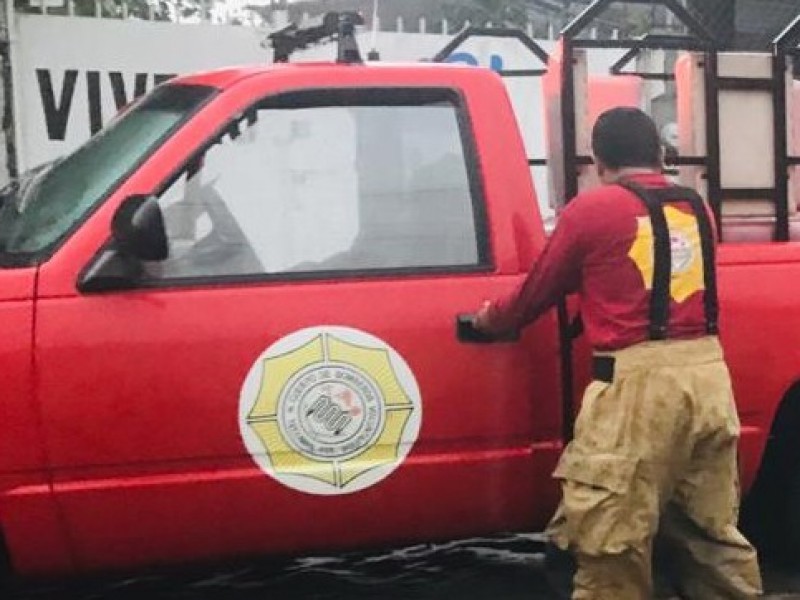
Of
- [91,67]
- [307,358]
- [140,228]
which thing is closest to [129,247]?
[140,228]

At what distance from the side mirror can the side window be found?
10 cm

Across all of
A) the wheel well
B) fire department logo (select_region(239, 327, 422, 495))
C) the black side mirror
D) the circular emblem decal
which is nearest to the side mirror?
the black side mirror

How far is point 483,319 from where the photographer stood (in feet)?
13.0

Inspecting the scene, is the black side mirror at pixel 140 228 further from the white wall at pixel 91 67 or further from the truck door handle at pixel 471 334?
the white wall at pixel 91 67

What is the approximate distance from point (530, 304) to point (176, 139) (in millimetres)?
1145

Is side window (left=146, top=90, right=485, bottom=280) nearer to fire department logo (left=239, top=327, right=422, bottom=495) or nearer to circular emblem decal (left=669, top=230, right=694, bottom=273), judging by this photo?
fire department logo (left=239, top=327, right=422, bottom=495)

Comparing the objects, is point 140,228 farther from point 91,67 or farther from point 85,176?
point 91,67

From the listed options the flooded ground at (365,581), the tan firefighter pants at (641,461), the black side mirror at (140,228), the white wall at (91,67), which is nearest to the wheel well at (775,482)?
the flooded ground at (365,581)

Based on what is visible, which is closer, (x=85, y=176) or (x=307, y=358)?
(x=307, y=358)

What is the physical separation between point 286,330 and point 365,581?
1544 millimetres

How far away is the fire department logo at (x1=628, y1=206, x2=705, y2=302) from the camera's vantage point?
12.5ft

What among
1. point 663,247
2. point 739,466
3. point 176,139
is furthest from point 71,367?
point 739,466

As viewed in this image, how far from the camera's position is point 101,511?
3.86 metres

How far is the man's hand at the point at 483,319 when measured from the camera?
156 inches
